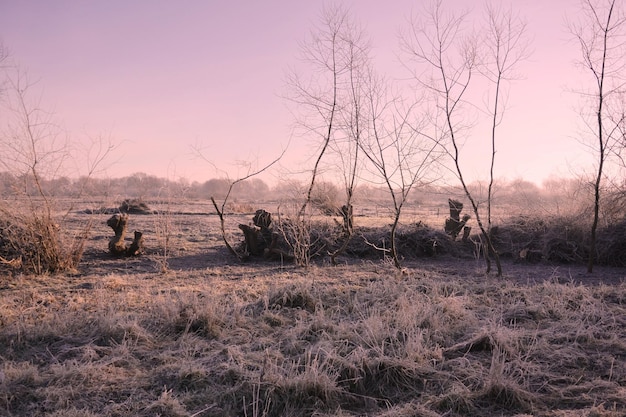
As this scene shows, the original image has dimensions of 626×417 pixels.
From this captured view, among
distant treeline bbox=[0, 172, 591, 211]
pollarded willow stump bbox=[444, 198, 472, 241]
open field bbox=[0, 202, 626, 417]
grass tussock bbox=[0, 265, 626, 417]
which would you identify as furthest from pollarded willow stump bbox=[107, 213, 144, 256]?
pollarded willow stump bbox=[444, 198, 472, 241]

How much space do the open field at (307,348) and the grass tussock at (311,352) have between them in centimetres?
2

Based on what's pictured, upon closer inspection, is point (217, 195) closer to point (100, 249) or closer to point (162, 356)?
point (100, 249)

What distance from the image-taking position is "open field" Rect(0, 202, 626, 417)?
3832 mm

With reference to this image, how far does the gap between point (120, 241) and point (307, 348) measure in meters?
6.36

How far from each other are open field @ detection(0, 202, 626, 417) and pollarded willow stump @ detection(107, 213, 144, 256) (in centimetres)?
165

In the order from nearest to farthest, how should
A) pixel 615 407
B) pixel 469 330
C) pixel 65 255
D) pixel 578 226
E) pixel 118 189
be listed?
pixel 615 407 → pixel 469 330 → pixel 65 255 → pixel 118 189 → pixel 578 226

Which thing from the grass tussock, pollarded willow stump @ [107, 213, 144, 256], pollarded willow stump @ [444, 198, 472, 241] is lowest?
the grass tussock

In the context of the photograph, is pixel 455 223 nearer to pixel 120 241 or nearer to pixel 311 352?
pixel 120 241

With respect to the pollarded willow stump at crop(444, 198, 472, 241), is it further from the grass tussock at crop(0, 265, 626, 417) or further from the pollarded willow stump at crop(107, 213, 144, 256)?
the pollarded willow stump at crop(107, 213, 144, 256)

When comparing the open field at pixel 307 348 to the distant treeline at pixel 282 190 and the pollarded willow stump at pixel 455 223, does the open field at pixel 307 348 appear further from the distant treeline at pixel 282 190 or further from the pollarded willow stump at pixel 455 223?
the pollarded willow stump at pixel 455 223

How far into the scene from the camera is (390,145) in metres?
8.72

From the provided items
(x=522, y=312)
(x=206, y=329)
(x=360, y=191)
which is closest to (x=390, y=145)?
(x=360, y=191)

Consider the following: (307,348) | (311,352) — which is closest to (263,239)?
(307,348)

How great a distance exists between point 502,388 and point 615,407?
0.78 metres
